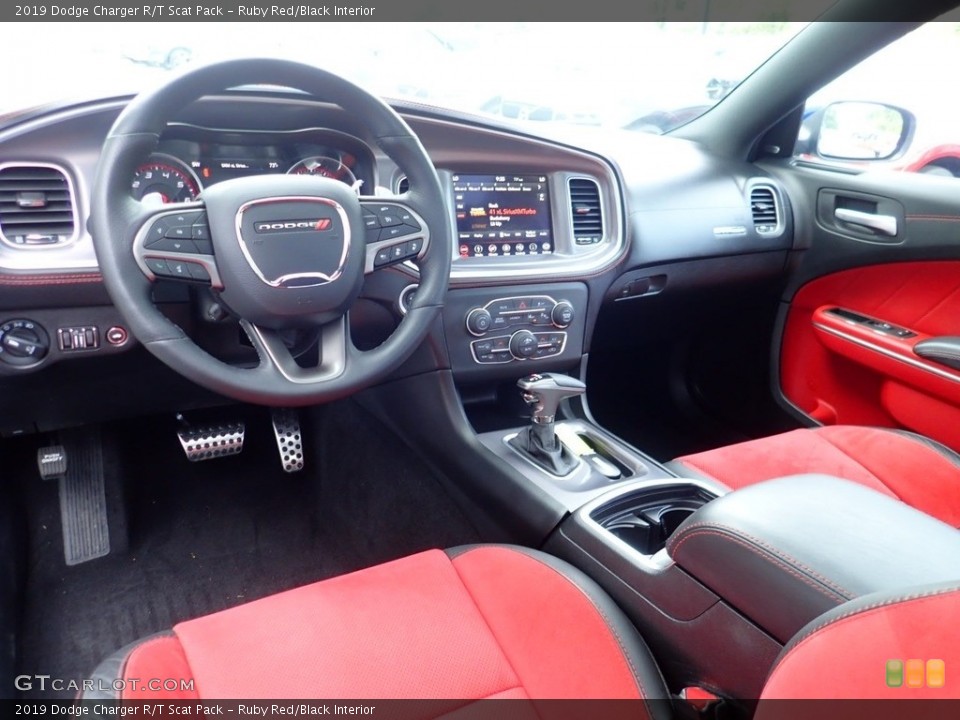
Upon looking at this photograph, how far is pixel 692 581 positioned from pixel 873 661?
446 millimetres

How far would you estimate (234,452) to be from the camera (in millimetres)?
1799

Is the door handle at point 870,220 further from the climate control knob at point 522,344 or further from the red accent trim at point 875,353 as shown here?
the climate control knob at point 522,344

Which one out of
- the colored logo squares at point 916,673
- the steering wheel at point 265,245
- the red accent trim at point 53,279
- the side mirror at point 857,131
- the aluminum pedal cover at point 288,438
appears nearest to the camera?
the colored logo squares at point 916,673

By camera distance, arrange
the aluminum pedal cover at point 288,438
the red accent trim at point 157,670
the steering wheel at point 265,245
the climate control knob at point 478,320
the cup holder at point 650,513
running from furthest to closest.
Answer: the aluminum pedal cover at point 288,438 → the climate control knob at point 478,320 → the cup holder at point 650,513 → the steering wheel at point 265,245 → the red accent trim at point 157,670

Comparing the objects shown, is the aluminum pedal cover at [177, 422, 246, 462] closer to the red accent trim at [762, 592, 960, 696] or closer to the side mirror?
the red accent trim at [762, 592, 960, 696]

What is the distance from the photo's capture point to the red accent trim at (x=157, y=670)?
2.93ft

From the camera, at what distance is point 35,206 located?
122 centimetres

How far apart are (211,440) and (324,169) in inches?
28.3

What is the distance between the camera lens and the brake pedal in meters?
1.73

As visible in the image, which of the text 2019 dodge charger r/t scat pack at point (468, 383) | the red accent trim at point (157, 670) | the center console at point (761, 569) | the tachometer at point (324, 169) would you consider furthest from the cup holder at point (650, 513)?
the tachometer at point (324, 169)

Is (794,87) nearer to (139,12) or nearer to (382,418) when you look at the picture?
(382,418)

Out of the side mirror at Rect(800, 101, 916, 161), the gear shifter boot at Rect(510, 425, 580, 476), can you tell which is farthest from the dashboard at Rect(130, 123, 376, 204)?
the side mirror at Rect(800, 101, 916, 161)

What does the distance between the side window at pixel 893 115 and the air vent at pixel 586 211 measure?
0.74m

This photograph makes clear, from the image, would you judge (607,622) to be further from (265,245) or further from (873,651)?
(265,245)
